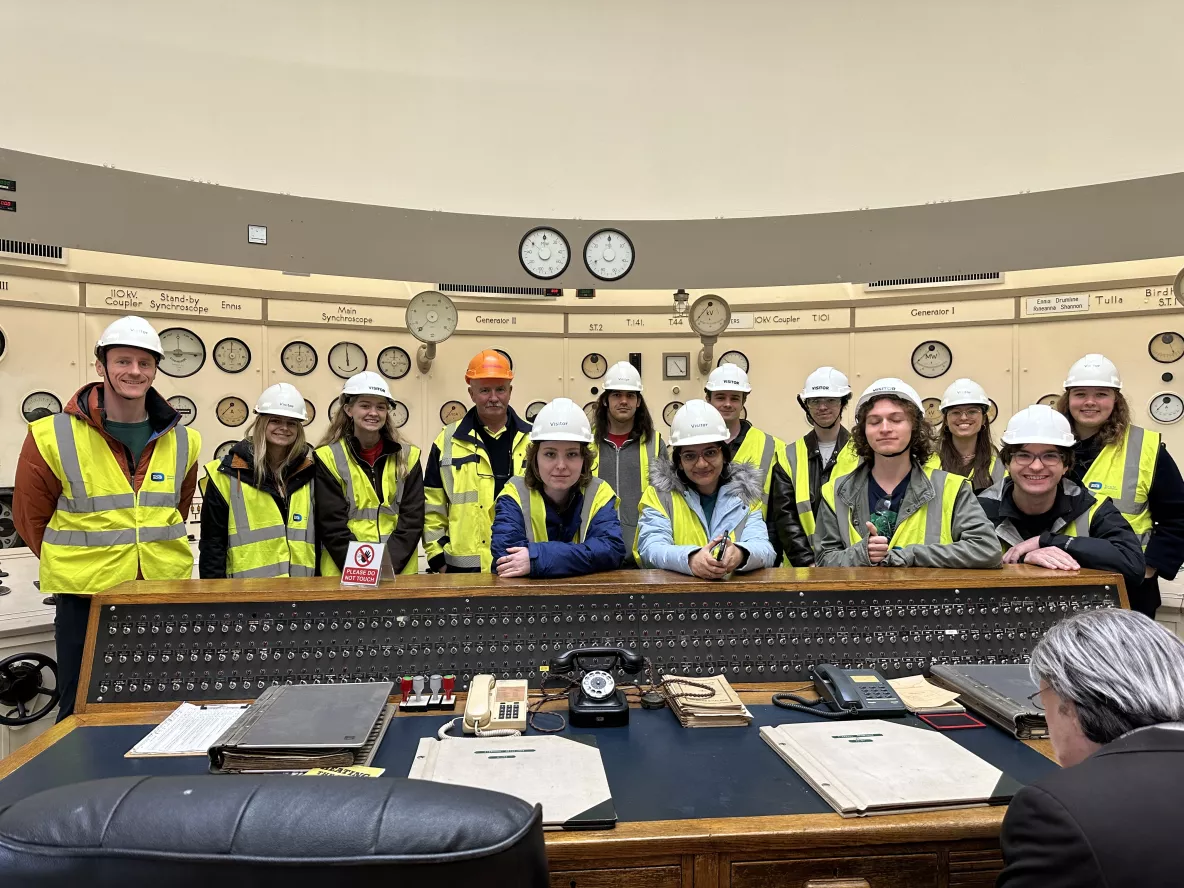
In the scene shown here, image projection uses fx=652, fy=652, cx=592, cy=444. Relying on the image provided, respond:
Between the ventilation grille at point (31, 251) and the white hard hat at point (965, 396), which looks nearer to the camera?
the white hard hat at point (965, 396)

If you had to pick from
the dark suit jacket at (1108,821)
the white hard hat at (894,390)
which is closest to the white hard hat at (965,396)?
the white hard hat at (894,390)

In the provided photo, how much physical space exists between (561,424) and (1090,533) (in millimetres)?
1810

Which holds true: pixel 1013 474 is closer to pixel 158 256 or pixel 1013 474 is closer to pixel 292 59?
pixel 158 256

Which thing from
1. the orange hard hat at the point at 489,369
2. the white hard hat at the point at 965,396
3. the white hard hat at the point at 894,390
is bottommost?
the white hard hat at the point at 894,390

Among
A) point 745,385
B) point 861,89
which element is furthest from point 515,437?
point 861,89

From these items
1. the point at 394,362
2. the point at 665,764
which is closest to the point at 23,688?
the point at 665,764

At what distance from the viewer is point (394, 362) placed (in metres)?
5.49

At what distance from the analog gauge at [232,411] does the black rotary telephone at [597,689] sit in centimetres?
447

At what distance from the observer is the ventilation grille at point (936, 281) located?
5219 millimetres

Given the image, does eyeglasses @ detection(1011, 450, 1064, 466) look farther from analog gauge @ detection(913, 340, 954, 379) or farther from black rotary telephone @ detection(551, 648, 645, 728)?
analog gauge @ detection(913, 340, 954, 379)

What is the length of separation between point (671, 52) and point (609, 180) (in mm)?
1255

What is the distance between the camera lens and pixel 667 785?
1230 mm

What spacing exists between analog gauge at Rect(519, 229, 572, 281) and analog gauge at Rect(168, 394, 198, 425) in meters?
2.78

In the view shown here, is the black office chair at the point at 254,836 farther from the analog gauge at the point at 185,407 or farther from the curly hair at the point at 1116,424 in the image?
the analog gauge at the point at 185,407
